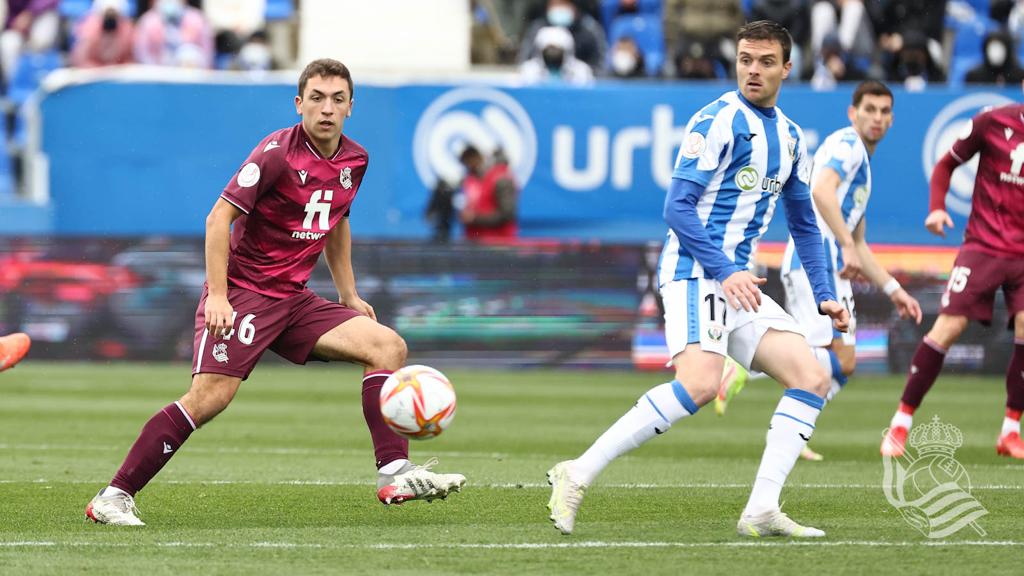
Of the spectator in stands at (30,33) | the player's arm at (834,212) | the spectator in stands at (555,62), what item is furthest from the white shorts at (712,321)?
the spectator in stands at (30,33)

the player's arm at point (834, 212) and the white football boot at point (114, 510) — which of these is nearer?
the white football boot at point (114, 510)

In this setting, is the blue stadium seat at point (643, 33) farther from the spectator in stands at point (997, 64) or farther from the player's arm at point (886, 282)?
the player's arm at point (886, 282)

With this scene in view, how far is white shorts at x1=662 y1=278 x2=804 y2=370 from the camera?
23.3ft

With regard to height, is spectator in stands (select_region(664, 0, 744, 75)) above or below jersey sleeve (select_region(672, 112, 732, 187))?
below

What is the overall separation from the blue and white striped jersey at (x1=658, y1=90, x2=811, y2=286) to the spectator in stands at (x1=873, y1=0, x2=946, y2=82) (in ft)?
51.4

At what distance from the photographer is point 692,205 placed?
7.18 m

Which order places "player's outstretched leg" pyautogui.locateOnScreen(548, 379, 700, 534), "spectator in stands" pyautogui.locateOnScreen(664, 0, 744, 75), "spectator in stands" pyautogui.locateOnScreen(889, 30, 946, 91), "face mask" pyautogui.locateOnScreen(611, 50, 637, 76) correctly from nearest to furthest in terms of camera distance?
1. "player's outstretched leg" pyautogui.locateOnScreen(548, 379, 700, 534)
2. "spectator in stands" pyautogui.locateOnScreen(889, 30, 946, 91)
3. "face mask" pyautogui.locateOnScreen(611, 50, 637, 76)
4. "spectator in stands" pyautogui.locateOnScreen(664, 0, 744, 75)

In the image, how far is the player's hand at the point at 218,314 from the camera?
7199 millimetres

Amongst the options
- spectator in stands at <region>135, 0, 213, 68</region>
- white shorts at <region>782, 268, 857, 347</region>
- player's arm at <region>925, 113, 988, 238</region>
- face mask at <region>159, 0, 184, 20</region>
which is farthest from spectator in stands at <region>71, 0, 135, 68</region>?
player's arm at <region>925, 113, 988, 238</region>

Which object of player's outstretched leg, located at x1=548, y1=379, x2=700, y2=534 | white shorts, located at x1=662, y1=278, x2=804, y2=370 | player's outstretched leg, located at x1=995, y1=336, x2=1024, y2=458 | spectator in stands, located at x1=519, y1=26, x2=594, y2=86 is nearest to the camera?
player's outstretched leg, located at x1=548, y1=379, x2=700, y2=534

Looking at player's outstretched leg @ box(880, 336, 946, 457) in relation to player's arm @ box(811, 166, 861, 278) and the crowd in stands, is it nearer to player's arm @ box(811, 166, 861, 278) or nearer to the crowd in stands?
player's arm @ box(811, 166, 861, 278)

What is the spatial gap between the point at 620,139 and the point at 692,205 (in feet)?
41.9

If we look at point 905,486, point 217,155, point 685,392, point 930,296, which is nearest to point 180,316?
point 217,155

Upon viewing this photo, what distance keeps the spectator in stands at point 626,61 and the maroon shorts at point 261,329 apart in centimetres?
1455
